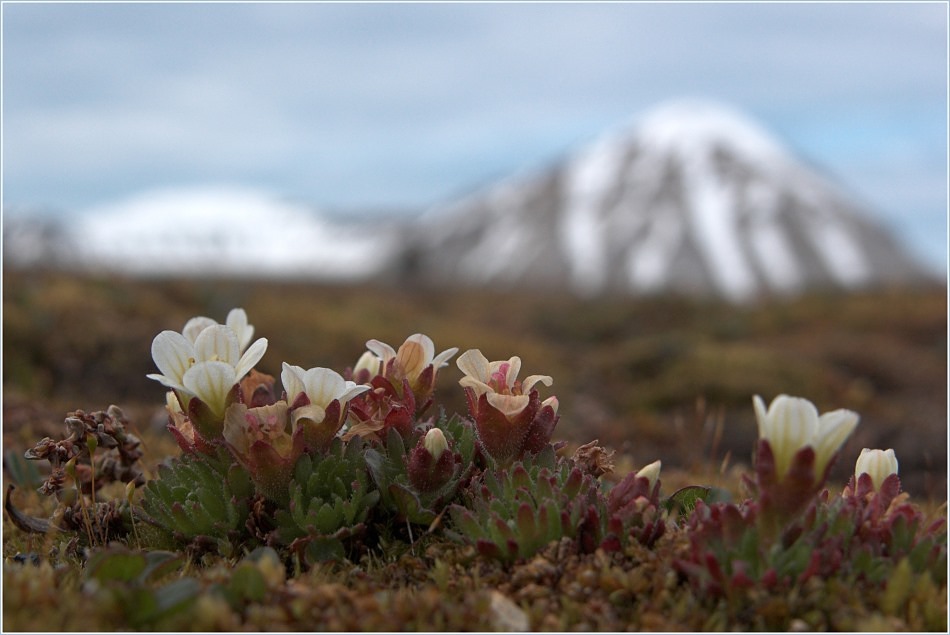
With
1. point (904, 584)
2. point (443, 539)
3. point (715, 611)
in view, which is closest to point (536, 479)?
point (443, 539)

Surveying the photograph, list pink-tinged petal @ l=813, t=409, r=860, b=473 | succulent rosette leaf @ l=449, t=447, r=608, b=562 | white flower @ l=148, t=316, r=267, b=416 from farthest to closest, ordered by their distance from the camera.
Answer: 1. white flower @ l=148, t=316, r=267, b=416
2. succulent rosette leaf @ l=449, t=447, r=608, b=562
3. pink-tinged petal @ l=813, t=409, r=860, b=473

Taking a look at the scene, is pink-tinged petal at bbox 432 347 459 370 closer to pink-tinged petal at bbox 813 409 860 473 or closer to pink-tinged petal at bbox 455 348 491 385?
pink-tinged petal at bbox 455 348 491 385

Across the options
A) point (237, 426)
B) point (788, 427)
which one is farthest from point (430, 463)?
point (788, 427)

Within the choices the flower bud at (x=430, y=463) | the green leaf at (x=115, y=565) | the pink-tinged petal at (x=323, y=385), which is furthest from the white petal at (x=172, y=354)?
the flower bud at (x=430, y=463)

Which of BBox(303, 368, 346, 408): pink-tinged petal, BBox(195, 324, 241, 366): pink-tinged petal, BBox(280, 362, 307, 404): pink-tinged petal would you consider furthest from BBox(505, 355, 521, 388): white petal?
BBox(195, 324, 241, 366): pink-tinged petal

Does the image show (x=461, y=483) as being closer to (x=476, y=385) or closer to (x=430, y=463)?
(x=430, y=463)

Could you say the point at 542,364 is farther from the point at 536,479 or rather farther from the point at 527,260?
the point at 527,260
